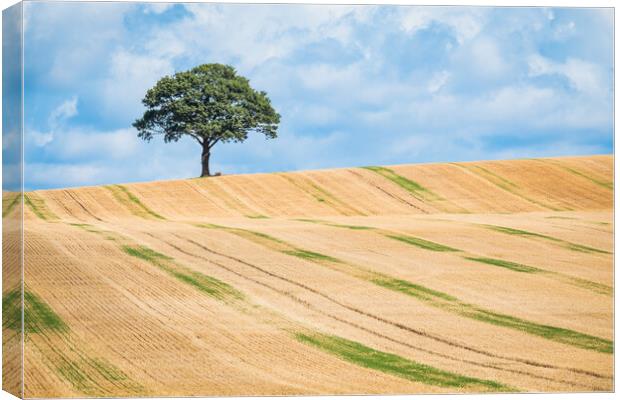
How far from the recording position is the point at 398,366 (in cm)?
1329

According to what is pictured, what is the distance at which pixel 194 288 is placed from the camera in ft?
47.1

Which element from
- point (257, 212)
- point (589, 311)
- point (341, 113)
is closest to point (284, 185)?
point (257, 212)

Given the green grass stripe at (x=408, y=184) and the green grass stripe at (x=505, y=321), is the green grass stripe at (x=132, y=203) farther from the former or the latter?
the green grass stripe at (x=505, y=321)

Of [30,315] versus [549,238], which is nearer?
[30,315]

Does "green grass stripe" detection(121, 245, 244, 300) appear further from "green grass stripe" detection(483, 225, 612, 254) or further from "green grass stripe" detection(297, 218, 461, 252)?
"green grass stripe" detection(483, 225, 612, 254)

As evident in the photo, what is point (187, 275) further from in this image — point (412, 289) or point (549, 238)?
point (549, 238)

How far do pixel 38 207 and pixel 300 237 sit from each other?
4793 millimetres

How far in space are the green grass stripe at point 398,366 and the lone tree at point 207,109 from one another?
447 cm

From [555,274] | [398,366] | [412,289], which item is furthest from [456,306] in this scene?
[555,274]

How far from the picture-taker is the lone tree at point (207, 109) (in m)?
16.7

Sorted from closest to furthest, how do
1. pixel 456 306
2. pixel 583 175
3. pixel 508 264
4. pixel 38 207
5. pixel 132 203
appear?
1. pixel 456 306
2. pixel 38 207
3. pixel 508 264
4. pixel 583 175
5. pixel 132 203

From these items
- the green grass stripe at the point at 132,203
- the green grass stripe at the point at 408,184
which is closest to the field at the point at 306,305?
the green grass stripe at the point at 132,203

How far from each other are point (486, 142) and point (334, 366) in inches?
201

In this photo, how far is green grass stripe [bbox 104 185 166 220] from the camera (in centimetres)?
1870
